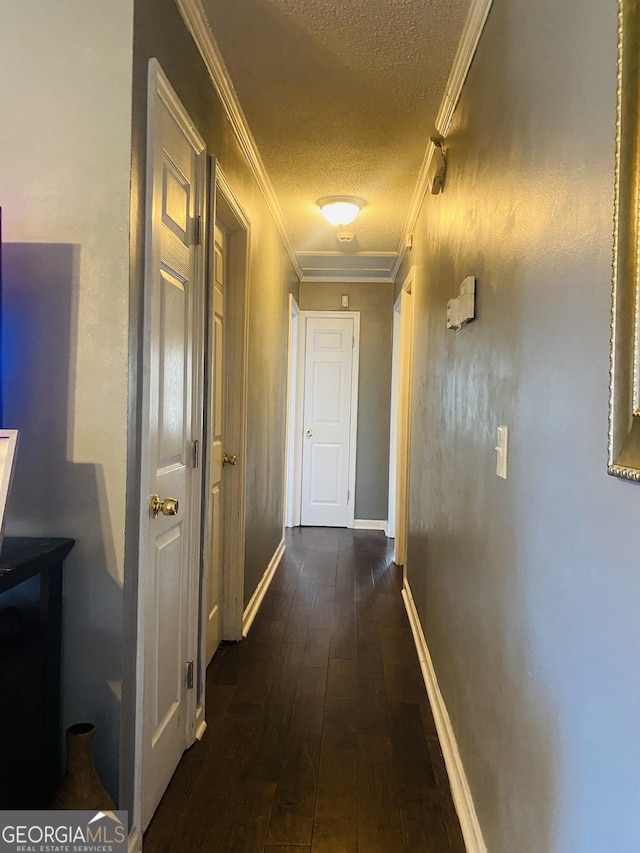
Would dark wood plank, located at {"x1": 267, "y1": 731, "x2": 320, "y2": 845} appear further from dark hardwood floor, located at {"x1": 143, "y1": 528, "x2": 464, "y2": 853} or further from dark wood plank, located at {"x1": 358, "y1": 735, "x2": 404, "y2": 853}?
dark wood plank, located at {"x1": 358, "y1": 735, "x2": 404, "y2": 853}

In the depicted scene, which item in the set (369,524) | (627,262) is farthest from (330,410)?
(627,262)

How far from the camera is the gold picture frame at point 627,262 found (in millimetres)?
737

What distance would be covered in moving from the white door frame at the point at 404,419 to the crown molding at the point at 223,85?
1.21 metres

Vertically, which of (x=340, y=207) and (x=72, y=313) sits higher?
(x=340, y=207)

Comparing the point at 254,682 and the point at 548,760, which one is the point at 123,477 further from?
the point at 254,682

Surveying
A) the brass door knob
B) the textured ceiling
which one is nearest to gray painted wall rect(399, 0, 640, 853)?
the textured ceiling

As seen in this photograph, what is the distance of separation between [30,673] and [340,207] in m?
2.99

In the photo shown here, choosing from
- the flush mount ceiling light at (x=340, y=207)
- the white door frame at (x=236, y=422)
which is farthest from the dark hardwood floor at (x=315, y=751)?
the flush mount ceiling light at (x=340, y=207)

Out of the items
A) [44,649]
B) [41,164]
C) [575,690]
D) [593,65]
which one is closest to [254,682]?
[44,649]

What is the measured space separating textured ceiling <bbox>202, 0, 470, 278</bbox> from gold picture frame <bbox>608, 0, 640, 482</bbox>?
1322 mm

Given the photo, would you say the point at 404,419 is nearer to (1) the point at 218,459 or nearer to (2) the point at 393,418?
(2) the point at 393,418

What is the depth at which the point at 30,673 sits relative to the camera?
4.41 ft

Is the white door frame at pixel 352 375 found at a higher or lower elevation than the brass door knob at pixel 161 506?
higher

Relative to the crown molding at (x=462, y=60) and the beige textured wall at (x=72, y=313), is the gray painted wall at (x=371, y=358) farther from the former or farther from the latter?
the beige textured wall at (x=72, y=313)
